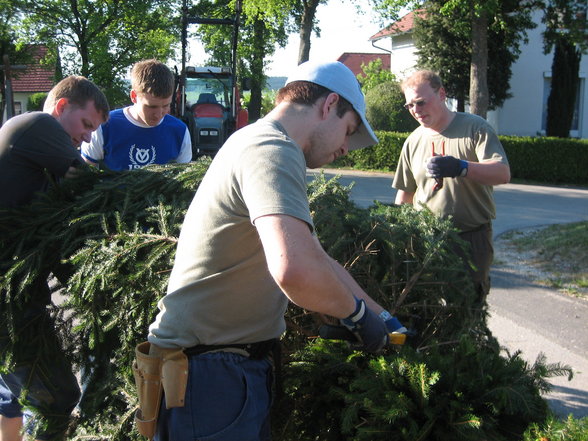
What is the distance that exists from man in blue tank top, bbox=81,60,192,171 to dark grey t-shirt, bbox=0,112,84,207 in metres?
0.97

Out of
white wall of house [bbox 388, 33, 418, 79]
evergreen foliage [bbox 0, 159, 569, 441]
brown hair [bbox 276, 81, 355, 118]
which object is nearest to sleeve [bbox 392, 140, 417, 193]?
evergreen foliage [bbox 0, 159, 569, 441]

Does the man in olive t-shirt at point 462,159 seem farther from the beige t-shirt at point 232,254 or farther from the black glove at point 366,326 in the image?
the beige t-shirt at point 232,254

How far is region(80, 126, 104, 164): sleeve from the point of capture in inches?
165

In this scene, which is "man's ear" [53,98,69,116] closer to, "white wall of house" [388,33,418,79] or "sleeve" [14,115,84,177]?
"sleeve" [14,115,84,177]

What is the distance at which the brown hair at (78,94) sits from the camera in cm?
335

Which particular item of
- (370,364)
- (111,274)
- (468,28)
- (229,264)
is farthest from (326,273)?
(468,28)

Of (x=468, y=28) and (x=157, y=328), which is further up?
(x=468, y=28)

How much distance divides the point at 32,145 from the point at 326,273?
1872 millimetres

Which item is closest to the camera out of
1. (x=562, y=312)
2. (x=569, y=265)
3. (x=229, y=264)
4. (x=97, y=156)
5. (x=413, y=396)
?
(x=229, y=264)

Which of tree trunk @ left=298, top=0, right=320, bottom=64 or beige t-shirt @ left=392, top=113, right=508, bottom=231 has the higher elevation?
tree trunk @ left=298, top=0, right=320, bottom=64

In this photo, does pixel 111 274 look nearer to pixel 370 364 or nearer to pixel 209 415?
pixel 209 415

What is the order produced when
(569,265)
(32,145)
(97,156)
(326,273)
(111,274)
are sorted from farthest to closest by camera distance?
(569,265) < (97,156) < (32,145) < (111,274) < (326,273)

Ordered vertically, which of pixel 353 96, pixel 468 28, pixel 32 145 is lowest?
pixel 32 145

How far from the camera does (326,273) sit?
1.77m
